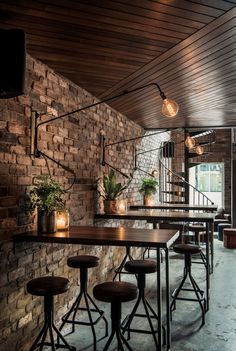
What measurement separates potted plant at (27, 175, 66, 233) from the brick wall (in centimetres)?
9

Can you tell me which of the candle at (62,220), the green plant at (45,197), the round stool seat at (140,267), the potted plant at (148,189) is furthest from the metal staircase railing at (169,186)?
the green plant at (45,197)

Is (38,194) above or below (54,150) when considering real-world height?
below

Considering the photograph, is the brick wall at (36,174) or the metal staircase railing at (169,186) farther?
the metal staircase railing at (169,186)

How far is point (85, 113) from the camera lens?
4027 millimetres

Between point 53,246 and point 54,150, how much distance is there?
921 mm

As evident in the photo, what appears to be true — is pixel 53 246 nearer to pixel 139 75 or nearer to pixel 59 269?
pixel 59 269

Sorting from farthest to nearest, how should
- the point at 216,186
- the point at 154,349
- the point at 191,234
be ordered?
1. the point at 216,186
2. the point at 191,234
3. the point at 154,349

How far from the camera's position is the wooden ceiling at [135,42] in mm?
2207

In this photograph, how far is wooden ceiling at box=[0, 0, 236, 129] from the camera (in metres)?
2.21

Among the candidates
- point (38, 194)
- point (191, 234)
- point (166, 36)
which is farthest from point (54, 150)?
point (191, 234)

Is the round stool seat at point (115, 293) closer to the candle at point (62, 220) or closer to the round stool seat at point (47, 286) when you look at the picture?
the round stool seat at point (47, 286)

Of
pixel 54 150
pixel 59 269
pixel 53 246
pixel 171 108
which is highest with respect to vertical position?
pixel 171 108

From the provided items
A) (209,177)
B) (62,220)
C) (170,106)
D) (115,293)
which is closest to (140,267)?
(115,293)

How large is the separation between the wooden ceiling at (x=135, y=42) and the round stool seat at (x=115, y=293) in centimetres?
186
